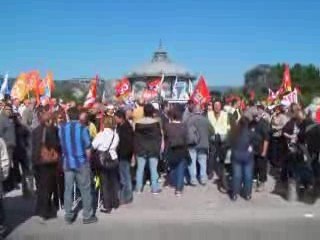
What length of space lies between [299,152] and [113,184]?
11.7 feet

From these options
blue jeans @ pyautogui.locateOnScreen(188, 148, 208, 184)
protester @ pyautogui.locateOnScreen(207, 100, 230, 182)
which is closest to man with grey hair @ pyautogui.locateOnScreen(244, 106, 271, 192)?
protester @ pyautogui.locateOnScreen(207, 100, 230, 182)

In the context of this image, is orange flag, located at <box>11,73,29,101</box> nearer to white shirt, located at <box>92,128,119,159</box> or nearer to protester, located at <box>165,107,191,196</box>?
protester, located at <box>165,107,191,196</box>

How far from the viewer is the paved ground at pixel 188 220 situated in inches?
321

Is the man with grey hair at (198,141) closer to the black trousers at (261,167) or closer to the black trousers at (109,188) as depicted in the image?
the black trousers at (261,167)

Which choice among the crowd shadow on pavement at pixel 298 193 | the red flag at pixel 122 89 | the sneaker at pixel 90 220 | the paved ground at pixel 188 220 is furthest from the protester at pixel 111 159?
the red flag at pixel 122 89

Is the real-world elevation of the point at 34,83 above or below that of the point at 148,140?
above

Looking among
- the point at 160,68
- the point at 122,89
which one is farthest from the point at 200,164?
the point at 160,68

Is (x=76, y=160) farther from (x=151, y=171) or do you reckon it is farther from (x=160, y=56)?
(x=160, y=56)

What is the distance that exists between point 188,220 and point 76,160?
2.05m

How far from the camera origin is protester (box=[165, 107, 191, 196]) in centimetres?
1126

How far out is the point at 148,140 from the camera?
1094cm

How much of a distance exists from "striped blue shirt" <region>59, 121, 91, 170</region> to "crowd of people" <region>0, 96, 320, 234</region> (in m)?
0.02

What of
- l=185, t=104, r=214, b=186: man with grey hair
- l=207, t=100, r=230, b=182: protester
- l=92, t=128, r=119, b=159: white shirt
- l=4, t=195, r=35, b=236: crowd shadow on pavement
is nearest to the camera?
l=4, t=195, r=35, b=236: crowd shadow on pavement

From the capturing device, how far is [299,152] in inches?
420
